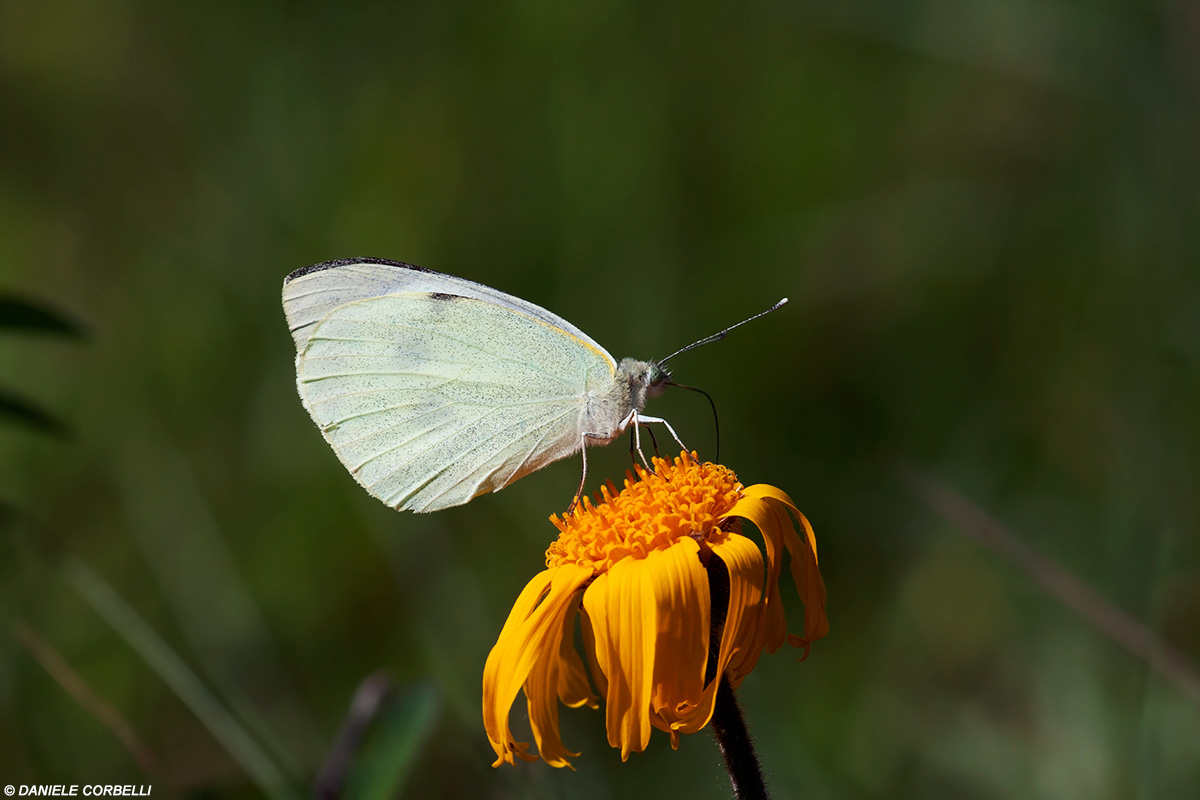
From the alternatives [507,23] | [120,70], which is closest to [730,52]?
[507,23]

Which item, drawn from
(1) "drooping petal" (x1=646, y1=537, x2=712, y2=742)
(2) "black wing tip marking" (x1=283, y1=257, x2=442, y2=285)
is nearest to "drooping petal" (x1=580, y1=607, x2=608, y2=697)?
(1) "drooping petal" (x1=646, y1=537, x2=712, y2=742)

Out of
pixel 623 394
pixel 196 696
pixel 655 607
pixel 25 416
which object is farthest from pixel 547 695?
pixel 25 416

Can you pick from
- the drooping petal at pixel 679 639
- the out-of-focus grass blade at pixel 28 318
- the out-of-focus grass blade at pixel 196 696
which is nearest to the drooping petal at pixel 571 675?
the drooping petal at pixel 679 639

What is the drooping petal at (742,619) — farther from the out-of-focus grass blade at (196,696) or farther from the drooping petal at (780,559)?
the out-of-focus grass blade at (196,696)

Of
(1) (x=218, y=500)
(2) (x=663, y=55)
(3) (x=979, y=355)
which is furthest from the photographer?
(2) (x=663, y=55)

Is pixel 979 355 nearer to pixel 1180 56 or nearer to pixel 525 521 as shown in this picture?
pixel 1180 56
